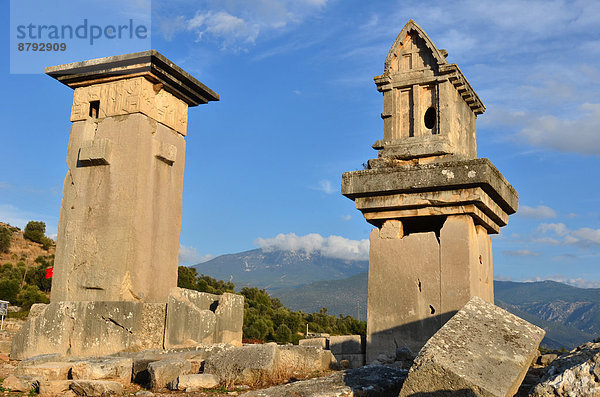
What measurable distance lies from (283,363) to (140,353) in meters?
2.23

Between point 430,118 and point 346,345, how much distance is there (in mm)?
3044

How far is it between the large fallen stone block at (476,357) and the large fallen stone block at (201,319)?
4.50 metres

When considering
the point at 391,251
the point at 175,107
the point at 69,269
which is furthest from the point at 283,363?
the point at 175,107

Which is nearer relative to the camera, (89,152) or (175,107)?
(89,152)

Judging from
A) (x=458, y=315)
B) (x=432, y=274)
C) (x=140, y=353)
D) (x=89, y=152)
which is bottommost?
(x=140, y=353)

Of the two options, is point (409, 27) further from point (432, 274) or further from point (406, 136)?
point (432, 274)

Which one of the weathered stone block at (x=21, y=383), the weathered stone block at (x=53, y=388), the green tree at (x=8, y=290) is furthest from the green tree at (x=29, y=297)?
the weathered stone block at (x=53, y=388)

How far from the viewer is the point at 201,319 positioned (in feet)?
26.2

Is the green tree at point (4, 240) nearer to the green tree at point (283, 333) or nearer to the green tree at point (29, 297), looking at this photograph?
the green tree at point (29, 297)

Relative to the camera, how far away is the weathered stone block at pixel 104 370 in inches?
224

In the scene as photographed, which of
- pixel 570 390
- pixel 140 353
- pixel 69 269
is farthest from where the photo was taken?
pixel 69 269

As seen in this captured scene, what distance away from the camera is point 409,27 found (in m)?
7.15

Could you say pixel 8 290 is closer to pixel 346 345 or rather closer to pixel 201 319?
pixel 201 319

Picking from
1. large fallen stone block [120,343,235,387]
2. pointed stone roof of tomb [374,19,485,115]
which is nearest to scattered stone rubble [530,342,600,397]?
large fallen stone block [120,343,235,387]
